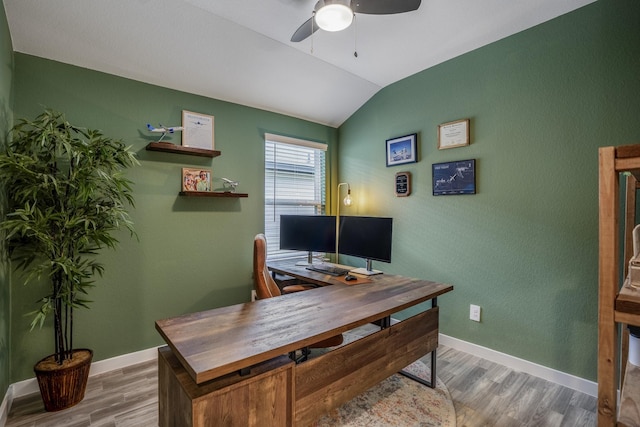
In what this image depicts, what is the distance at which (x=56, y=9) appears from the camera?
195cm

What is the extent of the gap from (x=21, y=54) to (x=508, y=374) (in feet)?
13.9

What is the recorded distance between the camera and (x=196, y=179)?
9.13 ft

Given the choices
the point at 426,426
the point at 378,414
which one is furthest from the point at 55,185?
the point at 426,426

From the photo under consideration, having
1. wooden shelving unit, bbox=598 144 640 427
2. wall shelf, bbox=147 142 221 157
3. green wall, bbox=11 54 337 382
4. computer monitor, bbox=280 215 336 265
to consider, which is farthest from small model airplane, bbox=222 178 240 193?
wooden shelving unit, bbox=598 144 640 427

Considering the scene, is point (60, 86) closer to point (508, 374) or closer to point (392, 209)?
point (392, 209)

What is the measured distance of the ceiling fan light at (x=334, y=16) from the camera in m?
1.55

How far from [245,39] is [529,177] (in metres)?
2.46

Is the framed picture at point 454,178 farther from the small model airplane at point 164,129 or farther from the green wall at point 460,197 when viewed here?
the small model airplane at point 164,129

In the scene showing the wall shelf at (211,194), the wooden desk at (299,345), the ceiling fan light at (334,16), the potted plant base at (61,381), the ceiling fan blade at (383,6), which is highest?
the ceiling fan blade at (383,6)

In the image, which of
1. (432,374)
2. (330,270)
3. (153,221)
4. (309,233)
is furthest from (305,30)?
(432,374)

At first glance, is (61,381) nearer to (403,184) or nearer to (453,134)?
(403,184)

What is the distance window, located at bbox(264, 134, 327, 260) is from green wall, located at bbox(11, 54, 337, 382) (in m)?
0.15

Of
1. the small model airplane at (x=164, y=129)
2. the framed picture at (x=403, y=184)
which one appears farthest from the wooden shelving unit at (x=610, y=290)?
the small model airplane at (x=164, y=129)

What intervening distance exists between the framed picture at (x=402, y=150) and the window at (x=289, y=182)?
89 centimetres
